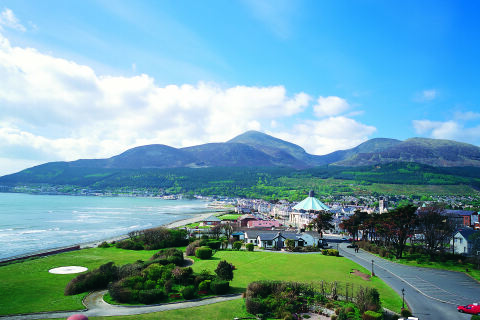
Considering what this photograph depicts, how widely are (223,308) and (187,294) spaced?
3894 millimetres

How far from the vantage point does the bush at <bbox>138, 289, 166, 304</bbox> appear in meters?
25.1

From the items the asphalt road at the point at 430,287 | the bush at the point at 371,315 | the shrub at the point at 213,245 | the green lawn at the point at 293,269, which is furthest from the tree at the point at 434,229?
the bush at the point at 371,315

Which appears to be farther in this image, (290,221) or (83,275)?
(290,221)

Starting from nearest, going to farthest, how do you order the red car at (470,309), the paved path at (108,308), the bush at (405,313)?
the paved path at (108,308) → the bush at (405,313) → the red car at (470,309)

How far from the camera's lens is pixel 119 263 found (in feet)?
135

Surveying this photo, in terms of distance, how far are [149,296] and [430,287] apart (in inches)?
1138

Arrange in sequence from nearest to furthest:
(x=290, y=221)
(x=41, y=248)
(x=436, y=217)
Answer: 1. (x=436, y=217)
2. (x=41, y=248)
3. (x=290, y=221)

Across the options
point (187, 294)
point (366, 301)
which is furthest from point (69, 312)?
point (366, 301)

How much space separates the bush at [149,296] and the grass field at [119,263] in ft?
10.2

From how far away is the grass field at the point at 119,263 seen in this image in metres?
25.0

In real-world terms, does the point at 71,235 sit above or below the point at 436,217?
below

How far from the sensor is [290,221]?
116 meters

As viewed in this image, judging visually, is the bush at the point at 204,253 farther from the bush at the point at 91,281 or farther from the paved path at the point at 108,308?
the paved path at the point at 108,308

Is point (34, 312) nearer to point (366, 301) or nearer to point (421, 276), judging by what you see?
point (366, 301)
